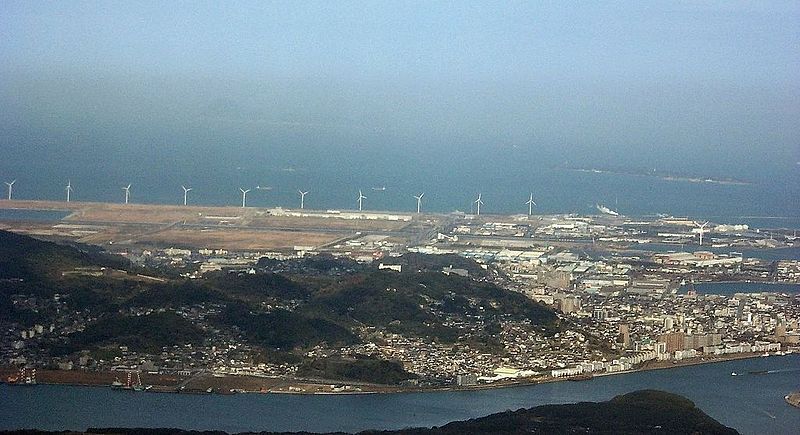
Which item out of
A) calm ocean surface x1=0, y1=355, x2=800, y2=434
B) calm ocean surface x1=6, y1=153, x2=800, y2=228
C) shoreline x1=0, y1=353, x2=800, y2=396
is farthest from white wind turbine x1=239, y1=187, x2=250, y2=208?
calm ocean surface x1=0, y1=355, x2=800, y2=434

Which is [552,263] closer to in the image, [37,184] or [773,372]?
[773,372]

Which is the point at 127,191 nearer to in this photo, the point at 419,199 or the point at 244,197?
the point at 244,197

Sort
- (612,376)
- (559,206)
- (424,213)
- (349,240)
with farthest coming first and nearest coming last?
(559,206), (424,213), (349,240), (612,376)

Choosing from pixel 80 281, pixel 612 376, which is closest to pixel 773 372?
pixel 612 376

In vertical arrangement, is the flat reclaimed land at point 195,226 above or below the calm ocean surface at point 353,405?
above

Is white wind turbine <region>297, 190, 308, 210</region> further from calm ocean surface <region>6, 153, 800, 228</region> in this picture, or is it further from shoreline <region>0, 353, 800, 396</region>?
shoreline <region>0, 353, 800, 396</region>

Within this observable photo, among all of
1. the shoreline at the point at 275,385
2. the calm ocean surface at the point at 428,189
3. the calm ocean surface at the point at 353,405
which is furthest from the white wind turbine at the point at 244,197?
the calm ocean surface at the point at 353,405

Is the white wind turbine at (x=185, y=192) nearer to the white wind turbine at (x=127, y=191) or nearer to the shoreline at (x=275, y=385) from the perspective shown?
the white wind turbine at (x=127, y=191)

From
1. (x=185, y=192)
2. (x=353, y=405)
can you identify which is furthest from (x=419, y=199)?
(x=353, y=405)
